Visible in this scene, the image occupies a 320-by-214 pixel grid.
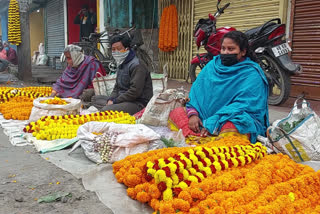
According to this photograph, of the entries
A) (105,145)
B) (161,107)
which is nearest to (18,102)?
(161,107)

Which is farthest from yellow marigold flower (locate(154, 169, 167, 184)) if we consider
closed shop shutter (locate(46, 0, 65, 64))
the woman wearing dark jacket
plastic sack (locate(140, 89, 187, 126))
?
closed shop shutter (locate(46, 0, 65, 64))

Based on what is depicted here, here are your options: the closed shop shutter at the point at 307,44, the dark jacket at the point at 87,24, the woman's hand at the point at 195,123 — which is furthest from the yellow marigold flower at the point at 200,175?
the dark jacket at the point at 87,24

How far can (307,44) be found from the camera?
5523 mm

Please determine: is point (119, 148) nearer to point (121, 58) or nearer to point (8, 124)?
point (121, 58)

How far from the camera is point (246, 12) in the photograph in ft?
22.0

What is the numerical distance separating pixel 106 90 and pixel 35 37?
1784 centimetres

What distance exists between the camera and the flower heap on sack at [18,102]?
452 cm

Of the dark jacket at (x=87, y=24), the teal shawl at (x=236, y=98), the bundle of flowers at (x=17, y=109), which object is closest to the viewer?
the teal shawl at (x=236, y=98)

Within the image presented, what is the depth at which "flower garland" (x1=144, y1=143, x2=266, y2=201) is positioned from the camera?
185 centimetres

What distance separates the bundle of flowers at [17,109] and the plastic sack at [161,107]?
186 cm

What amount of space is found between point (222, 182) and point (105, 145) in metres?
1.19

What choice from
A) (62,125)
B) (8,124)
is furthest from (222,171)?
(8,124)

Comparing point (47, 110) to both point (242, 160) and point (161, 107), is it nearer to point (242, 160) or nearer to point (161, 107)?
point (161, 107)

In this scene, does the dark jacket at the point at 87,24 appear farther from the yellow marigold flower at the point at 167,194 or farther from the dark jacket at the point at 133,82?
the yellow marigold flower at the point at 167,194
